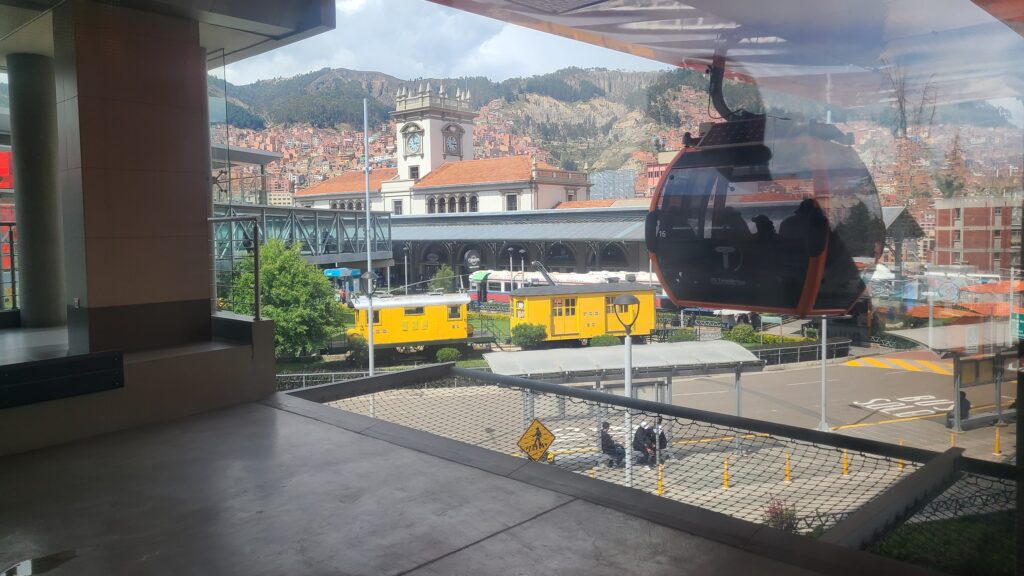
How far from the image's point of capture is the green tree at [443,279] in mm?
9023

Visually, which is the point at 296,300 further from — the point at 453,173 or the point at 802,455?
the point at 802,455

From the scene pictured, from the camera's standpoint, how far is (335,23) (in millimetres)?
3039

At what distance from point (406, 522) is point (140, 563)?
0.53 meters

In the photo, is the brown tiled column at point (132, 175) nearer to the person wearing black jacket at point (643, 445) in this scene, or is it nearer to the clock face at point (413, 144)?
the person wearing black jacket at point (643, 445)

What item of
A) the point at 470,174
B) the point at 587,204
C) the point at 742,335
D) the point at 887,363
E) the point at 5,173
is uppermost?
the point at 470,174

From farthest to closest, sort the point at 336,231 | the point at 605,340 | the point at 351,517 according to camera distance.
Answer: the point at 336,231, the point at 605,340, the point at 351,517

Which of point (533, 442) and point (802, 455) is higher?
point (802, 455)

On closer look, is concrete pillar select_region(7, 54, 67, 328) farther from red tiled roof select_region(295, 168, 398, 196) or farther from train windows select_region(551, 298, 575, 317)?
red tiled roof select_region(295, 168, 398, 196)

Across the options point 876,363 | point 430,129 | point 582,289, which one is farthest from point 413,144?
point 876,363

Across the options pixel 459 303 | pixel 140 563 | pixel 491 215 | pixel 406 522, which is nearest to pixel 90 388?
pixel 140 563

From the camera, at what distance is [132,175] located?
8.79 feet

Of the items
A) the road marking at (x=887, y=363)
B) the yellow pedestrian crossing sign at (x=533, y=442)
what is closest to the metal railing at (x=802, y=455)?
the yellow pedestrian crossing sign at (x=533, y=442)

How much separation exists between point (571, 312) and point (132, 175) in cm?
490

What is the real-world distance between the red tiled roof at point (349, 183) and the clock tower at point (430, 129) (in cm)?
133
